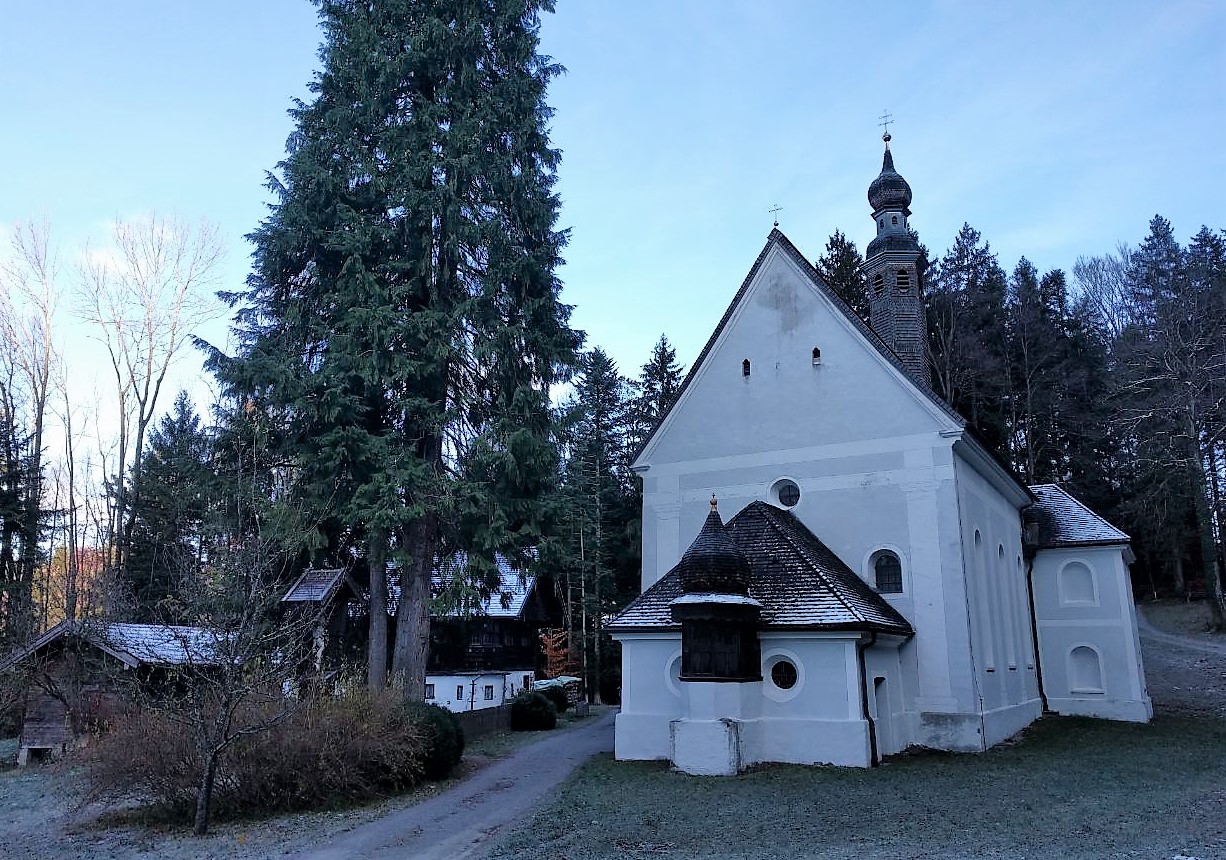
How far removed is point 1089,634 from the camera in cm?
2509

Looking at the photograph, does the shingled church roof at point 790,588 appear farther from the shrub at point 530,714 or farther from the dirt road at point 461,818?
the shrub at point 530,714

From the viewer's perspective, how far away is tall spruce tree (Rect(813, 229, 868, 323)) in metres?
46.7

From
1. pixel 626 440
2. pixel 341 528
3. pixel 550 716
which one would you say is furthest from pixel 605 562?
pixel 341 528

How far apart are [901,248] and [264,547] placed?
743 inches

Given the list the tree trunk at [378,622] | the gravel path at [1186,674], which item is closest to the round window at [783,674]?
the tree trunk at [378,622]

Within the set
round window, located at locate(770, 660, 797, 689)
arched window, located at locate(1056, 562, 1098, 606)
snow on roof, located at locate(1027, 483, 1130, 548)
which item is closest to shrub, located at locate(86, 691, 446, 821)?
Answer: round window, located at locate(770, 660, 797, 689)

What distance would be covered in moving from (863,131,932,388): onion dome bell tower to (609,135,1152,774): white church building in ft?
0.21

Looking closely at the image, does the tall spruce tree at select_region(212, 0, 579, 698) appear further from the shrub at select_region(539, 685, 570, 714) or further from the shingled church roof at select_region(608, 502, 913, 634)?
the shrub at select_region(539, 685, 570, 714)

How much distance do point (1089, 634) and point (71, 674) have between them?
2732 centimetres

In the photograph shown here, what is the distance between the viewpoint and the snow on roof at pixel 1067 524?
25680 millimetres

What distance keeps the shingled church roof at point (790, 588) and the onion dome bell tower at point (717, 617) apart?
652 millimetres

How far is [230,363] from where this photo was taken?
1878cm

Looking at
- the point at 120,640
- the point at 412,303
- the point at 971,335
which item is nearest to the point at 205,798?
the point at 120,640

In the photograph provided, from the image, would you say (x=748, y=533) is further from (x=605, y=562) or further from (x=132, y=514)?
(x=605, y=562)
